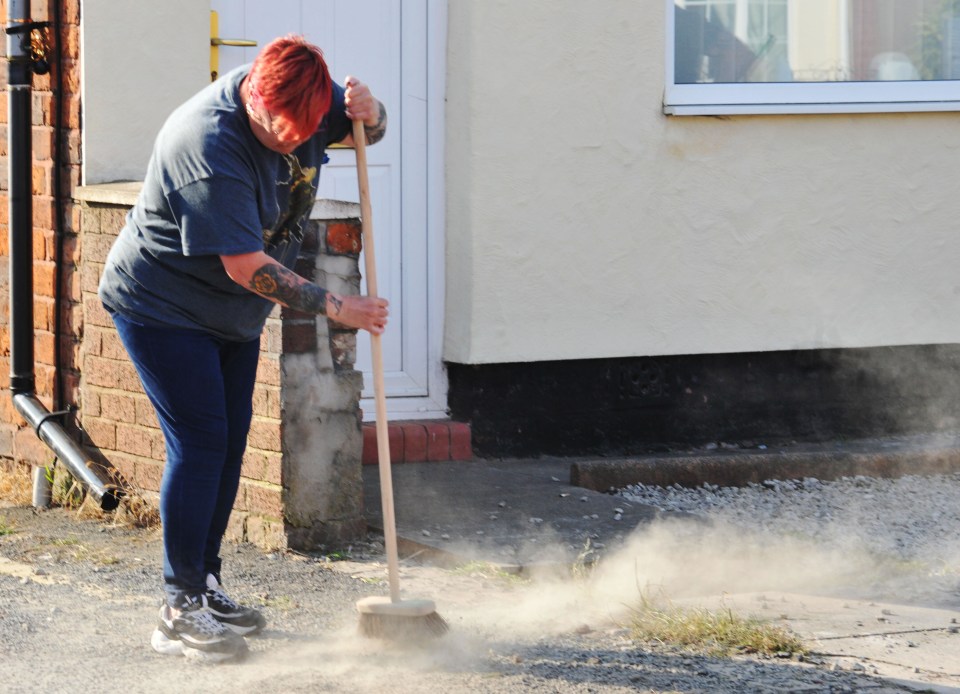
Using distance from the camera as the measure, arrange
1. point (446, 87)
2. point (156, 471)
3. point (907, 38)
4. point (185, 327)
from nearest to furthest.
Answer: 1. point (185, 327)
2. point (156, 471)
3. point (446, 87)
4. point (907, 38)

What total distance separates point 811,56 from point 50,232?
12.0 feet

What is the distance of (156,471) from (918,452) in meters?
3.46

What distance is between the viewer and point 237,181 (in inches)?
156

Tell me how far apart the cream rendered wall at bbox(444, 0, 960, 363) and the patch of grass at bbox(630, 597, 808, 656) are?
2370 millimetres

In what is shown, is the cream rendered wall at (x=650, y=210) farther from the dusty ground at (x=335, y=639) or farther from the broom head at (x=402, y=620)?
the broom head at (x=402, y=620)

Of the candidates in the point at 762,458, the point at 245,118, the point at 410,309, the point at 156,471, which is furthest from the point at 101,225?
the point at 762,458

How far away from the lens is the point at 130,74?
5.95 metres

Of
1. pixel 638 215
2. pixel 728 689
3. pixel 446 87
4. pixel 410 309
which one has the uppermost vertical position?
pixel 446 87

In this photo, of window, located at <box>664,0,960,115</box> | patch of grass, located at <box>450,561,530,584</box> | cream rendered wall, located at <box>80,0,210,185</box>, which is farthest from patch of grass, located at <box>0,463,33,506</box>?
window, located at <box>664,0,960,115</box>

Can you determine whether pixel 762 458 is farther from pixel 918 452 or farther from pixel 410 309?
pixel 410 309

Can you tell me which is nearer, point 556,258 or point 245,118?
point 245,118

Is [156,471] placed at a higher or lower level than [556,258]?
lower

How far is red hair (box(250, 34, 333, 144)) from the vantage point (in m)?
3.89

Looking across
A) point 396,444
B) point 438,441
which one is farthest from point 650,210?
point 396,444
